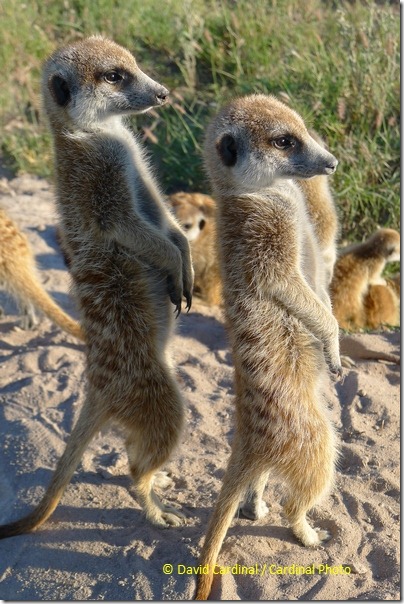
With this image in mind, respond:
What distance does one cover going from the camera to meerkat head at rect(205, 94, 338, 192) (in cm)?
303

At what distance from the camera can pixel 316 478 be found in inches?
120

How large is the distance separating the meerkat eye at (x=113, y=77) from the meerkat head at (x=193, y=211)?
2.40m

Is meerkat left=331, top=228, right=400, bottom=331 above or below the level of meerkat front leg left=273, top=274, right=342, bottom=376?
below

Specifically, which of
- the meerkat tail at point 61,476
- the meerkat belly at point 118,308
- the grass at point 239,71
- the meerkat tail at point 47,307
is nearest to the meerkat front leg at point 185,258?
the meerkat belly at point 118,308

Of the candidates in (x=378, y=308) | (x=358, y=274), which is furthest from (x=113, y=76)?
(x=378, y=308)

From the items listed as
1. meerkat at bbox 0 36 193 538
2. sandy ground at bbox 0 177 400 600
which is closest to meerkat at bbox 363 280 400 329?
sandy ground at bbox 0 177 400 600

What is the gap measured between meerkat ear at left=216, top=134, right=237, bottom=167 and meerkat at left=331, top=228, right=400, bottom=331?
→ 2592 millimetres

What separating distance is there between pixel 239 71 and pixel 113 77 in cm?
384

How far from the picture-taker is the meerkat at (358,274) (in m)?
5.50

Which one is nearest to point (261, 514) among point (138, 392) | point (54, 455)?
point (138, 392)

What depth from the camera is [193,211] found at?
597cm

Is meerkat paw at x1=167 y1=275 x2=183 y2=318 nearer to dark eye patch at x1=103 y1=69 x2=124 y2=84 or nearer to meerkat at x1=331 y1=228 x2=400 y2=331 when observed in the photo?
dark eye patch at x1=103 y1=69 x2=124 y2=84

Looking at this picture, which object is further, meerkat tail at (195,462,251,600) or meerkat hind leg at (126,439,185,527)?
meerkat hind leg at (126,439,185,527)

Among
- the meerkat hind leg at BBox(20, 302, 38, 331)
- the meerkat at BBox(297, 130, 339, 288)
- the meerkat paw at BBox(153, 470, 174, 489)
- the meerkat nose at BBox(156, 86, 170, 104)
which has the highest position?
the meerkat nose at BBox(156, 86, 170, 104)
